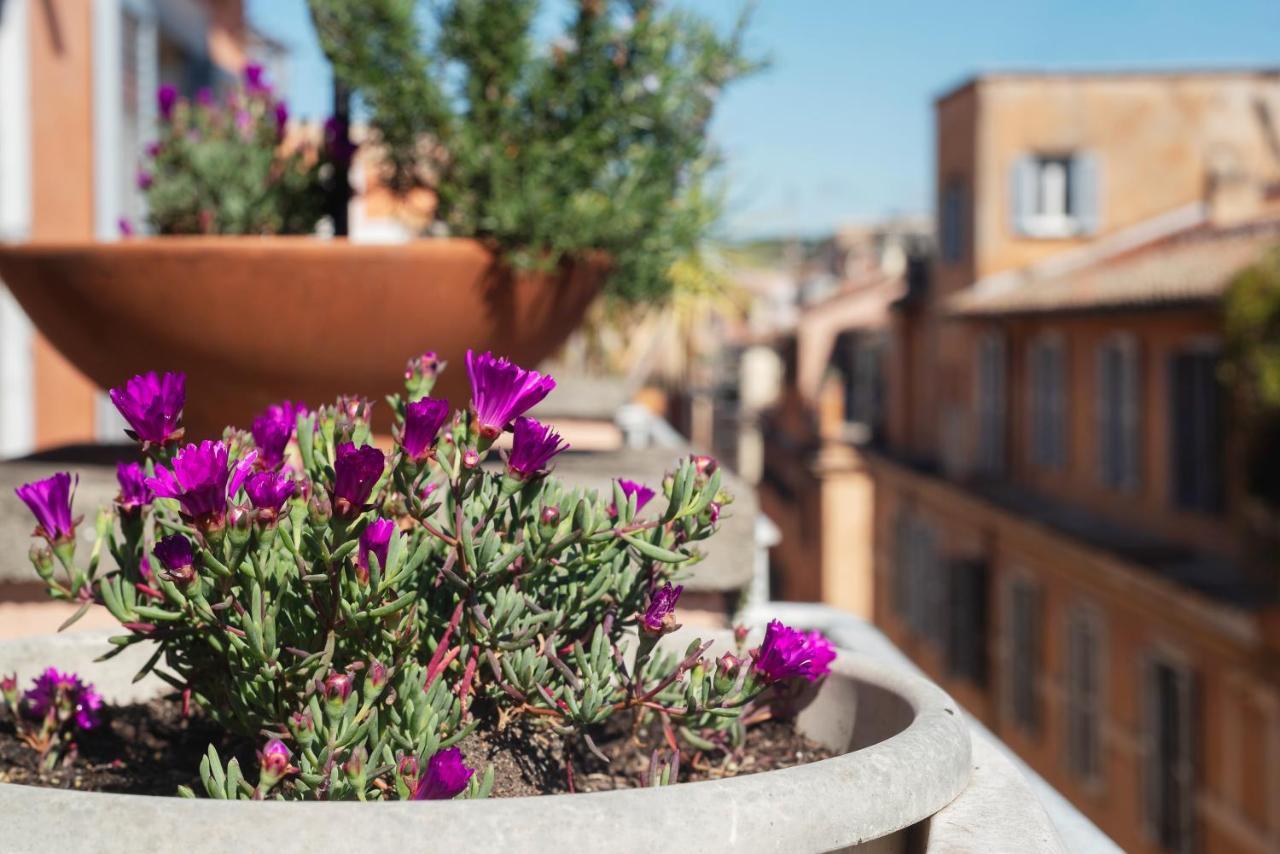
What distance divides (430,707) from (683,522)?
36cm

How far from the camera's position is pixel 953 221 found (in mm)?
23375

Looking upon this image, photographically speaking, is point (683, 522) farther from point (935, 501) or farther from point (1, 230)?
point (935, 501)

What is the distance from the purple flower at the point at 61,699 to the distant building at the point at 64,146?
19.0ft

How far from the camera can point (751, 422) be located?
4031cm

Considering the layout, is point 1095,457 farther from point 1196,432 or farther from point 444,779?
point 444,779

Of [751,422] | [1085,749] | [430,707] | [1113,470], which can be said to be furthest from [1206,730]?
[751,422]

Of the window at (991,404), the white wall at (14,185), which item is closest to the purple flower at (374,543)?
the white wall at (14,185)

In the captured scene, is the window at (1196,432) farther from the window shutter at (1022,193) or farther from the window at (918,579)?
the window at (918,579)

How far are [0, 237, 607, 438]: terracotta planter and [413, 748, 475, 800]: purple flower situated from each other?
139cm

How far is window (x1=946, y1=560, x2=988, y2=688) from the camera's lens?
20.2 metres

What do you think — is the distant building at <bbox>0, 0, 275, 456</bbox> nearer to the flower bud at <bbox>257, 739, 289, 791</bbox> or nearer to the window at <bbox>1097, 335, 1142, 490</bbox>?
the flower bud at <bbox>257, 739, 289, 791</bbox>

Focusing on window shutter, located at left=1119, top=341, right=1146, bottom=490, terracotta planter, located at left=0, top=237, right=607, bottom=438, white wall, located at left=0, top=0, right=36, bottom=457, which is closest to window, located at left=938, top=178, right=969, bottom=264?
window shutter, located at left=1119, top=341, right=1146, bottom=490

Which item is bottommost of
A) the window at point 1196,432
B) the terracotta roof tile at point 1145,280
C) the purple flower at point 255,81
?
the window at point 1196,432

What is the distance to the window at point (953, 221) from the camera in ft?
74.8
